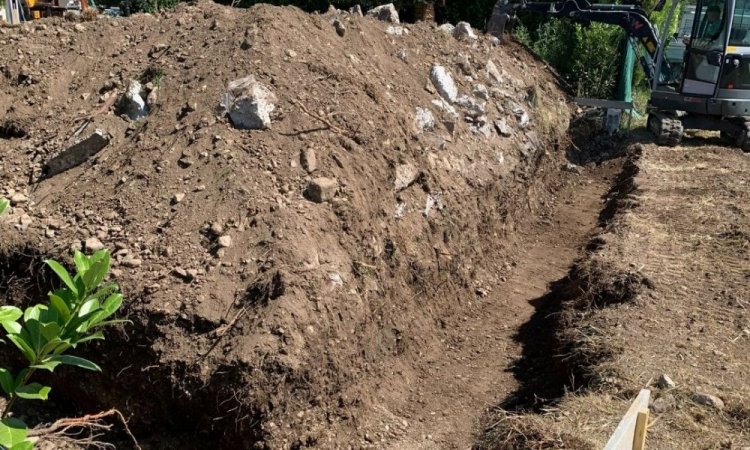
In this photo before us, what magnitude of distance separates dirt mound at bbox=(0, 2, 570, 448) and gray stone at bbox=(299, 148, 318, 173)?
0.05 feet

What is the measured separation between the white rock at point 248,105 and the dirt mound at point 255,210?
0.08m

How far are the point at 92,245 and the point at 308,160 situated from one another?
1757 millimetres

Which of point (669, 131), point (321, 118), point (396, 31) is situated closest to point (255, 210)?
point (321, 118)

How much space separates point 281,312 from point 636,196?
20.0ft

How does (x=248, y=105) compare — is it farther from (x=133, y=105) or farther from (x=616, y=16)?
(x=616, y=16)

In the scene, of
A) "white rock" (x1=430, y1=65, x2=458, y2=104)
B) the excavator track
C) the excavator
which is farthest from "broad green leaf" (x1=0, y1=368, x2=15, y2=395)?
the excavator track

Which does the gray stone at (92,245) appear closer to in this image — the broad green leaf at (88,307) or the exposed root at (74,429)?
the exposed root at (74,429)

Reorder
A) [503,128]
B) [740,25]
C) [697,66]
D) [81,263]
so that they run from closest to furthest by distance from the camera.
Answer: [81,263], [503,128], [740,25], [697,66]

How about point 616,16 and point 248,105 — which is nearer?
point 248,105

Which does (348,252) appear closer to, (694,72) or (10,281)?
(10,281)

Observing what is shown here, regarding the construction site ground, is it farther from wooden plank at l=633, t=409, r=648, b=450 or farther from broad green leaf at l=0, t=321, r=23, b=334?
broad green leaf at l=0, t=321, r=23, b=334

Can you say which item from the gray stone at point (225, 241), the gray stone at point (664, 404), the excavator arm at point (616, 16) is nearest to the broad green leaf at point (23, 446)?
the gray stone at point (225, 241)

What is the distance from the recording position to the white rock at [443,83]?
8711 millimetres

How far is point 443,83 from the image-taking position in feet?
28.7
